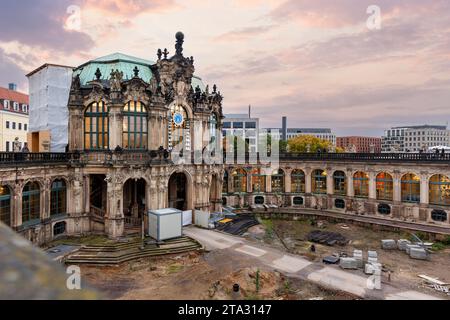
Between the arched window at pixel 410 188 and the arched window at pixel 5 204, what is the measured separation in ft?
166

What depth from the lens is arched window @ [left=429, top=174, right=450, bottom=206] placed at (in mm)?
39906

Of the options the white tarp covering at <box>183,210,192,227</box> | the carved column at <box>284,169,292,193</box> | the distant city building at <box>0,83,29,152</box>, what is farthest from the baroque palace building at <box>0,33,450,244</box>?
the distant city building at <box>0,83,29,152</box>

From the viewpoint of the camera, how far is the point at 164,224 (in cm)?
3125

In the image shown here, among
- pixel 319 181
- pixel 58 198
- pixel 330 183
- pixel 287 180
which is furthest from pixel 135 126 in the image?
pixel 330 183

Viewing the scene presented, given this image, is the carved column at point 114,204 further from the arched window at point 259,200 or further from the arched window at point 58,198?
A: the arched window at point 259,200

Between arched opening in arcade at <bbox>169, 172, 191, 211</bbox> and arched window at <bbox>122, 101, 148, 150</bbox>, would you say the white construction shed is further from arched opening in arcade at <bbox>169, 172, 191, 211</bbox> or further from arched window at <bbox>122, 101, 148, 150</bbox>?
arched window at <bbox>122, 101, 148, 150</bbox>

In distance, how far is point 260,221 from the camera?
4569 cm

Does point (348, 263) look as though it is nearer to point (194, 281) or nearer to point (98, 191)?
point (194, 281)

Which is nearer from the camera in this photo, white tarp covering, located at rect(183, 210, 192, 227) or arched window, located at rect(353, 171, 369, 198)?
white tarp covering, located at rect(183, 210, 192, 227)

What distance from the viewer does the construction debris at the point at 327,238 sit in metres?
35.5

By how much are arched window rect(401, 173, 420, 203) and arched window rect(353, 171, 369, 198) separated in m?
5.24

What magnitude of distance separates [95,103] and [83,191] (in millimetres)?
10800

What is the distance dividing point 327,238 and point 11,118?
7085cm

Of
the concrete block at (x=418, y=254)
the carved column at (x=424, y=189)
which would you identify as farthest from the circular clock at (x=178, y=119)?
the carved column at (x=424, y=189)
